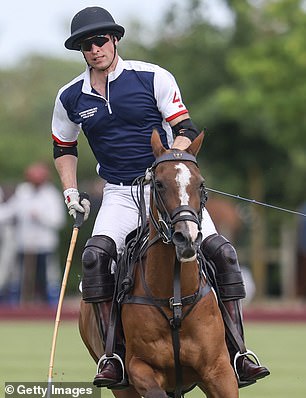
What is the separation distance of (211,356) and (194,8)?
18.0m

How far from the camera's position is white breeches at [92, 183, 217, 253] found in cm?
762

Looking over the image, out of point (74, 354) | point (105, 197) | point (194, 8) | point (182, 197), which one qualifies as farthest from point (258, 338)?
point (194, 8)

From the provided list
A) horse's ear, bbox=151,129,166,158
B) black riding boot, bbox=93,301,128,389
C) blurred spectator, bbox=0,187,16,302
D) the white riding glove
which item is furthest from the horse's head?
blurred spectator, bbox=0,187,16,302

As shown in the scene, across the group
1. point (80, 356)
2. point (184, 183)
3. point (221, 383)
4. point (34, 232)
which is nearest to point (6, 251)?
point (34, 232)

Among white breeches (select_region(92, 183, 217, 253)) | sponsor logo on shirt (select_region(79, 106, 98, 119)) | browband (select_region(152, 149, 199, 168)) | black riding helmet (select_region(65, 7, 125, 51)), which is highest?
black riding helmet (select_region(65, 7, 125, 51))

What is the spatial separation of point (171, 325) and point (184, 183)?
0.87 metres

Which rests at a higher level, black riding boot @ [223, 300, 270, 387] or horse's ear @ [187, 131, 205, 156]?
horse's ear @ [187, 131, 205, 156]

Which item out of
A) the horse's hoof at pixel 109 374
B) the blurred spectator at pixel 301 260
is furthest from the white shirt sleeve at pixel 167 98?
the blurred spectator at pixel 301 260

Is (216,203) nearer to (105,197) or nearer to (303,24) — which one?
(303,24)

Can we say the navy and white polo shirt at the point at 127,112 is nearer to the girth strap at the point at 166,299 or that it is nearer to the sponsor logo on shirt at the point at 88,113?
the sponsor logo on shirt at the point at 88,113

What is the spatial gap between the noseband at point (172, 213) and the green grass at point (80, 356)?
9.42 feet

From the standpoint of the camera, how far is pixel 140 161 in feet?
25.1

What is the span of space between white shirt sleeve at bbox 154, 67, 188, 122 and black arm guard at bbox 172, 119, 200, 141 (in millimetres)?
59

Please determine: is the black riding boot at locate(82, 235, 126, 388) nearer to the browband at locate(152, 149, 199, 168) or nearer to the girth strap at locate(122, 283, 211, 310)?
the girth strap at locate(122, 283, 211, 310)
